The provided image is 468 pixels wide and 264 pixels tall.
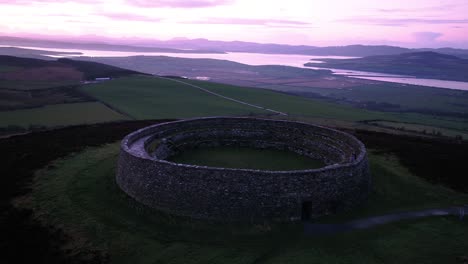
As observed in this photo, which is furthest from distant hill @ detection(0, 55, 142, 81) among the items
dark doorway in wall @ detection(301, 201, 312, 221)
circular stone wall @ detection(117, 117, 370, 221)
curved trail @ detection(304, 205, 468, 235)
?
curved trail @ detection(304, 205, 468, 235)

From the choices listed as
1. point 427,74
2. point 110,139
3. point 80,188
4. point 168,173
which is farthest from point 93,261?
point 427,74

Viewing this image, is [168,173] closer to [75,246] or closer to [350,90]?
[75,246]

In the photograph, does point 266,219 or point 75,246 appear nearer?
point 75,246

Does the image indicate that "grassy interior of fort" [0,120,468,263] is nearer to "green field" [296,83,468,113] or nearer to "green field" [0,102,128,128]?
"green field" [0,102,128,128]

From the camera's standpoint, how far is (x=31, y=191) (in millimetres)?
21375

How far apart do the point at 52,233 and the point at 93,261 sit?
3.52 m

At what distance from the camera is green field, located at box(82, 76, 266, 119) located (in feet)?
179

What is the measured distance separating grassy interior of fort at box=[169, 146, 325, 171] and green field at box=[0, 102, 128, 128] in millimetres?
20685

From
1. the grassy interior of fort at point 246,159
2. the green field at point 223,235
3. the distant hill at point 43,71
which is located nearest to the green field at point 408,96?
the grassy interior of fort at point 246,159

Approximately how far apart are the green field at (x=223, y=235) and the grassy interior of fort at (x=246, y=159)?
6.45 m

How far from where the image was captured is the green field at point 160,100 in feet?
179

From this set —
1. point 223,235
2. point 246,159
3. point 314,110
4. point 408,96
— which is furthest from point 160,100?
point 408,96

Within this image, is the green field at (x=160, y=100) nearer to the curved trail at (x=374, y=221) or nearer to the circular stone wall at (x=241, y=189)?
the circular stone wall at (x=241, y=189)

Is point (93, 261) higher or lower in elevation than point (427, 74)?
lower
